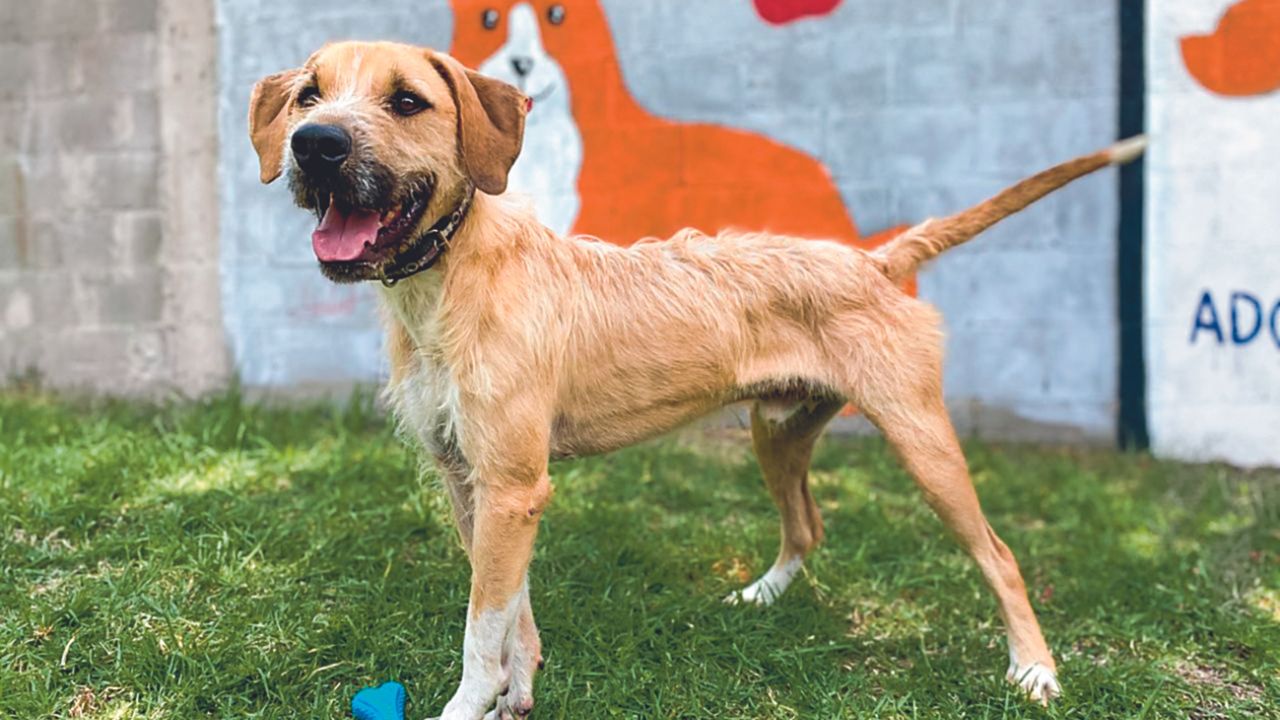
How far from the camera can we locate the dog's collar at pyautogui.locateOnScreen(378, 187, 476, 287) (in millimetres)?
2383

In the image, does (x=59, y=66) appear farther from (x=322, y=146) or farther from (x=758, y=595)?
(x=758, y=595)

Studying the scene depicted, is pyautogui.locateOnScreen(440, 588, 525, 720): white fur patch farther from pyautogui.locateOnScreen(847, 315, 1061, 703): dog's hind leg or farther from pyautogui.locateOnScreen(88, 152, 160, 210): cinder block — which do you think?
pyautogui.locateOnScreen(88, 152, 160, 210): cinder block

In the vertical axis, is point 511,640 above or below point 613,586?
above

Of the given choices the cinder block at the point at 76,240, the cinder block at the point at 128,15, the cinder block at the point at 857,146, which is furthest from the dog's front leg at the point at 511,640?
the cinder block at the point at 128,15

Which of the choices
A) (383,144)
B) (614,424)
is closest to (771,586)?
(614,424)

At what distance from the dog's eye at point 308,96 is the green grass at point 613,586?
1091 mm

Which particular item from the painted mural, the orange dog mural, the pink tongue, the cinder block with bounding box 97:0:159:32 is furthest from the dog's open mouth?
the cinder block with bounding box 97:0:159:32

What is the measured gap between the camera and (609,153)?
5797 millimetres

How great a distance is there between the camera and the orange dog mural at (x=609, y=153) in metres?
5.61

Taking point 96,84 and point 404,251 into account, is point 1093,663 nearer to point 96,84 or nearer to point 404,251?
point 404,251

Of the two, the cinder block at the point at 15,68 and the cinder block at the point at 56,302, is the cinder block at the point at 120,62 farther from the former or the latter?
the cinder block at the point at 56,302

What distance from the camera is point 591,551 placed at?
11.8ft

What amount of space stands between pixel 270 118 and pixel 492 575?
1.34m

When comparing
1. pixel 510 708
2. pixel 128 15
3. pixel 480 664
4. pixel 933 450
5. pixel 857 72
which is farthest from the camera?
pixel 128 15
